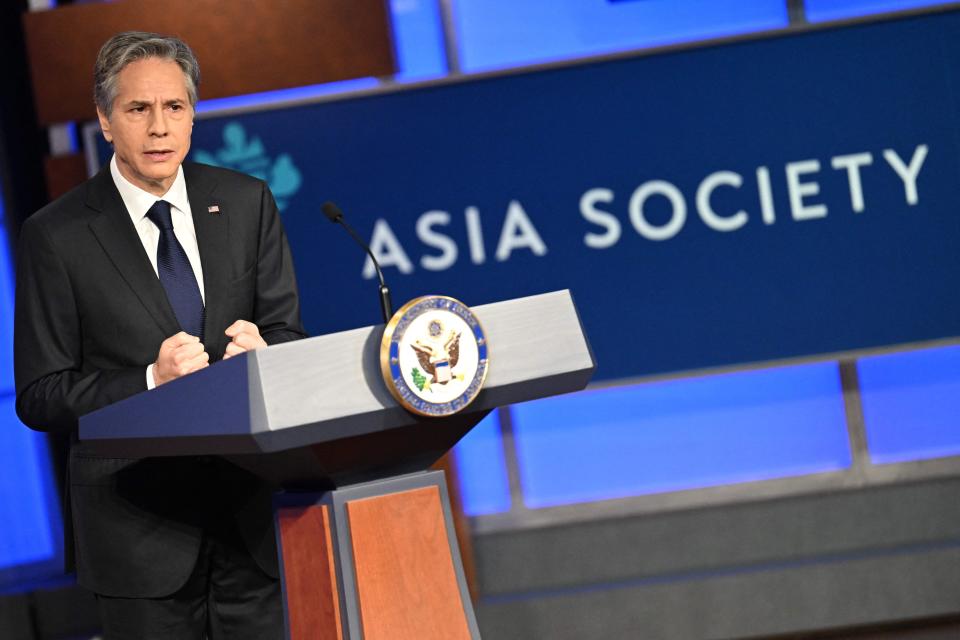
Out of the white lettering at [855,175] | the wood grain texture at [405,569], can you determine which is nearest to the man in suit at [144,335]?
the wood grain texture at [405,569]

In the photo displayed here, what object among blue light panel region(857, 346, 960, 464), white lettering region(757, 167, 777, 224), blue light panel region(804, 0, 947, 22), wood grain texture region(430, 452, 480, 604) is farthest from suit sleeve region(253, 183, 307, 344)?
blue light panel region(857, 346, 960, 464)

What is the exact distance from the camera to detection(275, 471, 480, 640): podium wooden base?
142 centimetres

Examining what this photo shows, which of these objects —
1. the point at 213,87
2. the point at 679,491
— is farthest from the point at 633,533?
the point at 213,87

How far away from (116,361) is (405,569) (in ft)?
2.00

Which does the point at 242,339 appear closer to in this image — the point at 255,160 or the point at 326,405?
the point at 326,405

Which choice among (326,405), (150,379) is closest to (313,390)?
(326,405)

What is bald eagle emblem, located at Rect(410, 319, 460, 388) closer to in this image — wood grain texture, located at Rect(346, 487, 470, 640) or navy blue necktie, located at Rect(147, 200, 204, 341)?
wood grain texture, located at Rect(346, 487, 470, 640)

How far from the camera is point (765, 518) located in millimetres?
3713

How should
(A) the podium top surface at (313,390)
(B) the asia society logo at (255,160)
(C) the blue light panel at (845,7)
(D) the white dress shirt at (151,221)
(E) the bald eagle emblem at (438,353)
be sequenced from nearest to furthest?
(A) the podium top surface at (313,390), (E) the bald eagle emblem at (438,353), (D) the white dress shirt at (151,221), (B) the asia society logo at (255,160), (C) the blue light panel at (845,7)

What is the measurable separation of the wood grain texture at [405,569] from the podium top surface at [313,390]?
14 cm

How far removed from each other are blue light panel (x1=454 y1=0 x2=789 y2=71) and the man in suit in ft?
6.90

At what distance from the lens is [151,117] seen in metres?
1.74

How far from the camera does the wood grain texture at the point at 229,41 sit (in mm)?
3588

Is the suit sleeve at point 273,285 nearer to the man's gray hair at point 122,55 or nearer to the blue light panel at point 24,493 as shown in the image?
the man's gray hair at point 122,55
